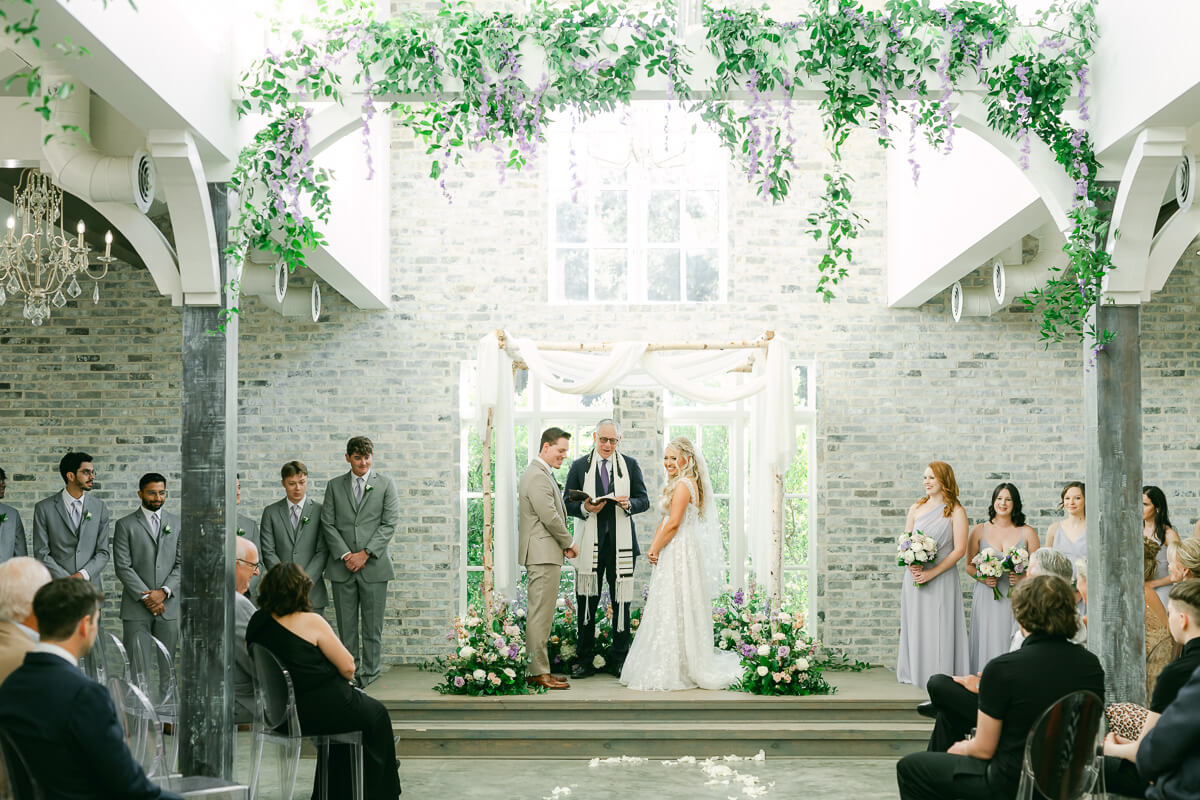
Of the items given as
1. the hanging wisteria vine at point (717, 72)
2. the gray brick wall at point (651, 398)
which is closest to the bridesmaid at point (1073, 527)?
the gray brick wall at point (651, 398)

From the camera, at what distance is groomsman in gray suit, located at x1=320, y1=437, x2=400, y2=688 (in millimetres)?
8766

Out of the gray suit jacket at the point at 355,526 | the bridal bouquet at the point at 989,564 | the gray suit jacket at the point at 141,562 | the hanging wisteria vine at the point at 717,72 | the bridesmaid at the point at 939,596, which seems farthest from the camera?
the gray suit jacket at the point at 355,526

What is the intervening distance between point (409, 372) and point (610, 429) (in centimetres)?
227

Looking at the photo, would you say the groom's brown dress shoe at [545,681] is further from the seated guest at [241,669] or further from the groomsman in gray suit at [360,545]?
the seated guest at [241,669]

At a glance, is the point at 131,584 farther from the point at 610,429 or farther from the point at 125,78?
the point at 125,78

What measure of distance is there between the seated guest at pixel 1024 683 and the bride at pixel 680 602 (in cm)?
387

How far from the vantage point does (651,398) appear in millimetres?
10070

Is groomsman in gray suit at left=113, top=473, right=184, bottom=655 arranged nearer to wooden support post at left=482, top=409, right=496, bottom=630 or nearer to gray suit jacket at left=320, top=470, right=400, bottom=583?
gray suit jacket at left=320, top=470, right=400, bottom=583

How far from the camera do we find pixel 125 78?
14.3ft

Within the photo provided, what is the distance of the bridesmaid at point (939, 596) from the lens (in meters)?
8.45

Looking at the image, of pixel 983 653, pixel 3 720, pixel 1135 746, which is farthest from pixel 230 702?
pixel 983 653

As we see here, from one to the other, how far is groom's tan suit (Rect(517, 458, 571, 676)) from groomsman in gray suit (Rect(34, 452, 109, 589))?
3.01 metres

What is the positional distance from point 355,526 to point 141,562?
1.59m

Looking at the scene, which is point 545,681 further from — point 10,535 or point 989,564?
point 10,535
